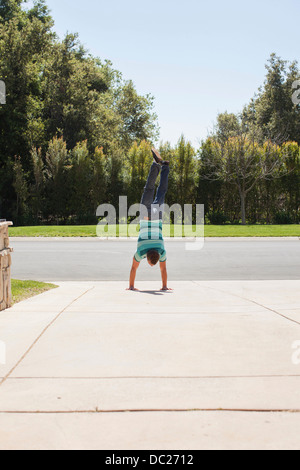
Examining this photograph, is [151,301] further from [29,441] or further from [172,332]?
[29,441]

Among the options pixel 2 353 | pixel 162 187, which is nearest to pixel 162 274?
pixel 162 187

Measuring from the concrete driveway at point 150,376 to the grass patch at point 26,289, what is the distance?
84cm

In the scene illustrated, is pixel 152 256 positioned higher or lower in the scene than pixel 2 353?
higher

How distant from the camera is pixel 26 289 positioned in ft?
30.8

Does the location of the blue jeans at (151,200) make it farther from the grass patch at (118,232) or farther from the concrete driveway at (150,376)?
the grass patch at (118,232)

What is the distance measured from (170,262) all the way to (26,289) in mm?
6197

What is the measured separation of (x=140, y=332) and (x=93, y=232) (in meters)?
18.9

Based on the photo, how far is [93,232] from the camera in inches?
970

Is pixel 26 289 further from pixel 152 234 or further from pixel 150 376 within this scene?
pixel 150 376

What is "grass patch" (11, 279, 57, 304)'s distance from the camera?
8627mm

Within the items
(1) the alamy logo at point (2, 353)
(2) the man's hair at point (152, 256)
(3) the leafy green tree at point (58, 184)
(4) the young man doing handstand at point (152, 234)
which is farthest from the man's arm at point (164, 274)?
(3) the leafy green tree at point (58, 184)

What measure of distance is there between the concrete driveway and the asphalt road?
14.2ft

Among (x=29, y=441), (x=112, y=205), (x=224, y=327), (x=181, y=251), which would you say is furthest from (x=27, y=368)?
(x=112, y=205)

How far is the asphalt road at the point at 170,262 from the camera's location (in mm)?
12195
